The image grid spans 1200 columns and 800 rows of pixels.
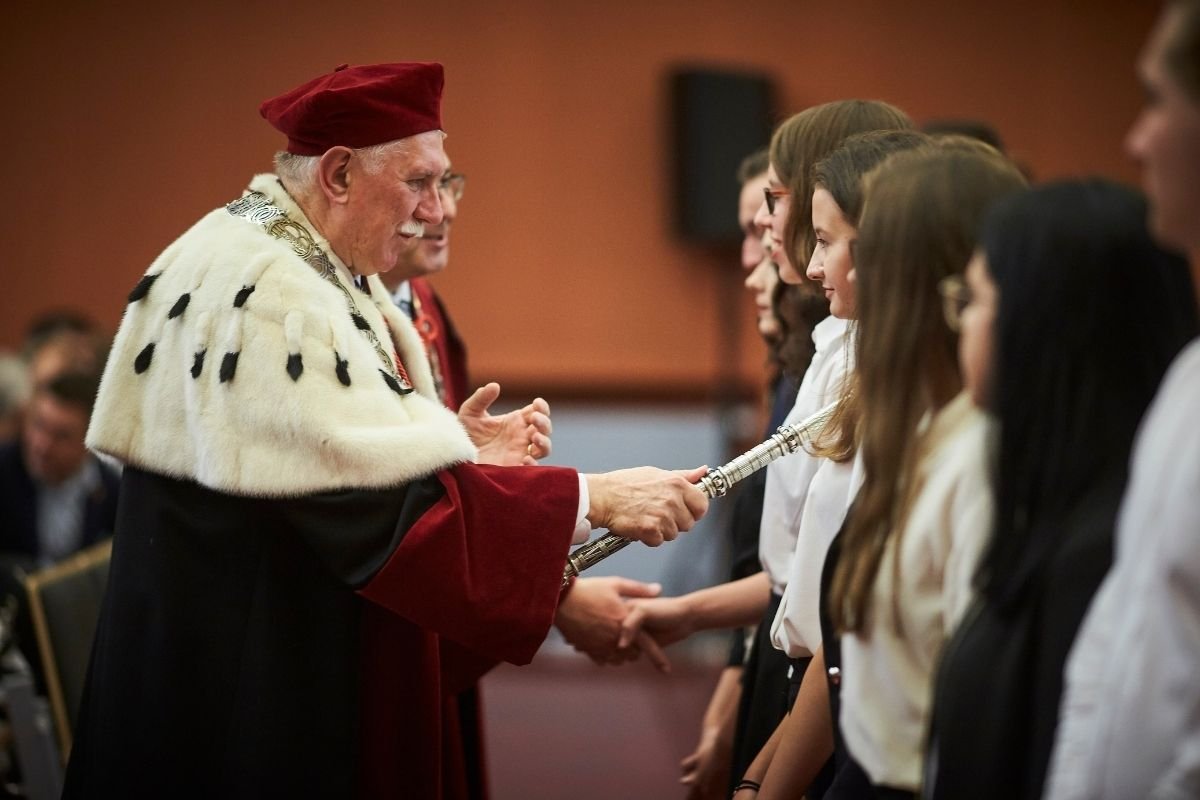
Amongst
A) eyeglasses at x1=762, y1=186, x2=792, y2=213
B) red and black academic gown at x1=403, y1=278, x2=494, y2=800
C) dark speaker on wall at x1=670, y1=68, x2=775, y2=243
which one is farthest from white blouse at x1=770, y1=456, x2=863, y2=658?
dark speaker on wall at x1=670, y1=68, x2=775, y2=243

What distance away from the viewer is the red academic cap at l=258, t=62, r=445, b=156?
7.39 ft

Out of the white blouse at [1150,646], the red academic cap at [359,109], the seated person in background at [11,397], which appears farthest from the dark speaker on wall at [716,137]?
the white blouse at [1150,646]

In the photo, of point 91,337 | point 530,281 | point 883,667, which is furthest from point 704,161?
point 883,667

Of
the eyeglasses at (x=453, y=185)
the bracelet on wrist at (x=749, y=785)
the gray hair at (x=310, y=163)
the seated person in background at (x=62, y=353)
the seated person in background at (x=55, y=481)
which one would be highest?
the gray hair at (x=310, y=163)

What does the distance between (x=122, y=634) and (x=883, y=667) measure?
122cm

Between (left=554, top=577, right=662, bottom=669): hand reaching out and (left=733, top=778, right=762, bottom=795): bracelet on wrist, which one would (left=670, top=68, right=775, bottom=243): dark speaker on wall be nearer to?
(left=554, top=577, right=662, bottom=669): hand reaching out

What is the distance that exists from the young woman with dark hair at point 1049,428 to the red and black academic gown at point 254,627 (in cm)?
91

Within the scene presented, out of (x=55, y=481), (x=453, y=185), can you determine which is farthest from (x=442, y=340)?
(x=55, y=481)

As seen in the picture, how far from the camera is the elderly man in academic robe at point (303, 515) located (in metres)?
2.09

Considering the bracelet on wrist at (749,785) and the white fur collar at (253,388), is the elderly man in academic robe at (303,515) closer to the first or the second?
the white fur collar at (253,388)

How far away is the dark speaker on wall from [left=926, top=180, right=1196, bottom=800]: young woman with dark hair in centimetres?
514

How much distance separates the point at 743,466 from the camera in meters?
2.18

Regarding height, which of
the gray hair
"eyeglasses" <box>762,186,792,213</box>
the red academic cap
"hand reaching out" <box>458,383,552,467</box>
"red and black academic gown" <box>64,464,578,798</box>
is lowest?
"red and black academic gown" <box>64,464,578,798</box>

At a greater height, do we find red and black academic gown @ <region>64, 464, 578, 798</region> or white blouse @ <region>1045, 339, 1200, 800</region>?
white blouse @ <region>1045, 339, 1200, 800</region>
